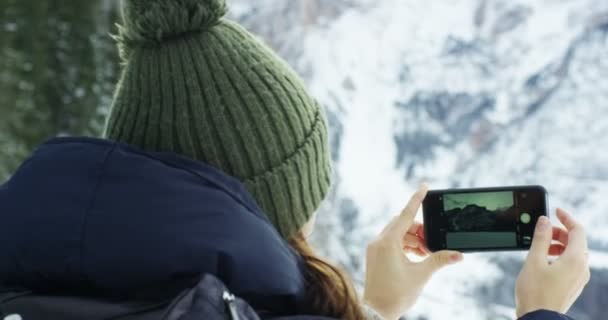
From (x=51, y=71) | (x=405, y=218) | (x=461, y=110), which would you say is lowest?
(x=51, y=71)

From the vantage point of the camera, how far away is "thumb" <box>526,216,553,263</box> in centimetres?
73

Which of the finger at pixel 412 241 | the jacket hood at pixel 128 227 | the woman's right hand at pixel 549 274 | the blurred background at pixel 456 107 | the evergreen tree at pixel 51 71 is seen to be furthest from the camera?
the evergreen tree at pixel 51 71

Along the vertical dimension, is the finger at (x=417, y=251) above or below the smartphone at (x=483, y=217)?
below

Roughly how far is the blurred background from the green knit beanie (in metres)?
0.88

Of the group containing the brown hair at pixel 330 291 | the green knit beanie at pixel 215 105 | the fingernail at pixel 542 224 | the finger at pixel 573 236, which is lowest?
the brown hair at pixel 330 291

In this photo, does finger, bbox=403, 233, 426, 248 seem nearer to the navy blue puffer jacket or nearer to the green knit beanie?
the green knit beanie

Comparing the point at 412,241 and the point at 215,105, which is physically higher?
the point at 215,105

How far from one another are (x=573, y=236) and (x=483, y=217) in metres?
0.09

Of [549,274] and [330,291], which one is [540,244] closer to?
[549,274]

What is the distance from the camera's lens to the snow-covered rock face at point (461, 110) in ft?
5.18

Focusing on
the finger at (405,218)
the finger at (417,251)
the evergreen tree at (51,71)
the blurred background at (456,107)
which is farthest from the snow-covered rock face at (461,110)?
the evergreen tree at (51,71)

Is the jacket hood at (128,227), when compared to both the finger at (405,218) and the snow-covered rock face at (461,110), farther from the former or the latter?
the snow-covered rock face at (461,110)

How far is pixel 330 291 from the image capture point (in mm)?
736

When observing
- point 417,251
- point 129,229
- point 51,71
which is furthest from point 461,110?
point 51,71
